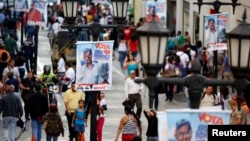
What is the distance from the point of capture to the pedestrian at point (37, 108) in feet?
65.1

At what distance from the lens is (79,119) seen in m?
19.6

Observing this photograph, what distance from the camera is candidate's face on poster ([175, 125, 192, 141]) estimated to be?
961cm

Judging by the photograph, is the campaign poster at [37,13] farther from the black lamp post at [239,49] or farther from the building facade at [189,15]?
the black lamp post at [239,49]

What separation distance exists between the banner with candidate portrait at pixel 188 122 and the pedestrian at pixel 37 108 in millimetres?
10356

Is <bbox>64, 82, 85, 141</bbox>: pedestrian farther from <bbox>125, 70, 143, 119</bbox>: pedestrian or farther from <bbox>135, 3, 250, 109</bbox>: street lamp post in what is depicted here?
<bbox>135, 3, 250, 109</bbox>: street lamp post

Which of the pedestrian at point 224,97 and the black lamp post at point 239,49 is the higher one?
the black lamp post at point 239,49

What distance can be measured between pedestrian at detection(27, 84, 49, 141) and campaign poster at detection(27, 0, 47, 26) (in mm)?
9098

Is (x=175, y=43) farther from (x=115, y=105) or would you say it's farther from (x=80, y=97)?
(x=80, y=97)

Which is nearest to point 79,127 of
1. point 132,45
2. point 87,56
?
point 87,56

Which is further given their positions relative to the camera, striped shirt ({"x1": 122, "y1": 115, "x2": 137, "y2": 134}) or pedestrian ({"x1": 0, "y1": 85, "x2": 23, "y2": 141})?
pedestrian ({"x1": 0, "y1": 85, "x2": 23, "y2": 141})

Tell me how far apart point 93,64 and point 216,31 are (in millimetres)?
5069

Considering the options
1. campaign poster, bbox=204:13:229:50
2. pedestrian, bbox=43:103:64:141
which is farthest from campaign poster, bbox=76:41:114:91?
campaign poster, bbox=204:13:229:50

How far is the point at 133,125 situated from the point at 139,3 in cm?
3624

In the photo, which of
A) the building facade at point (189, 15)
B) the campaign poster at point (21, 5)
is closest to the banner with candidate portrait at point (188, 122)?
the building facade at point (189, 15)
